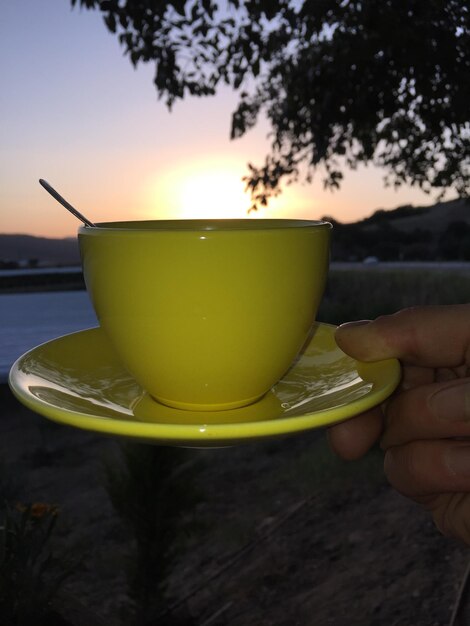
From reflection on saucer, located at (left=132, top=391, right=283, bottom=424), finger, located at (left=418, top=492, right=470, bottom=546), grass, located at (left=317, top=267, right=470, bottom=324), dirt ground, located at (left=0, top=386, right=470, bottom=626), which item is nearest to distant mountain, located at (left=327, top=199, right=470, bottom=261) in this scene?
grass, located at (left=317, top=267, right=470, bottom=324)

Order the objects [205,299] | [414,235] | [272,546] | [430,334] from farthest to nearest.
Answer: [414,235] → [272,546] → [430,334] → [205,299]

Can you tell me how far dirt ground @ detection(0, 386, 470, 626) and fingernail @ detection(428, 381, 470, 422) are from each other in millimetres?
1034

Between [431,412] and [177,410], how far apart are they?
0.42 meters

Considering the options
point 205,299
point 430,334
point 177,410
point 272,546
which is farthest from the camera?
point 272,546

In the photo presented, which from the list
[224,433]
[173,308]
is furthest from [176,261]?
[224,433]

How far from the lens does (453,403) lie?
88cm

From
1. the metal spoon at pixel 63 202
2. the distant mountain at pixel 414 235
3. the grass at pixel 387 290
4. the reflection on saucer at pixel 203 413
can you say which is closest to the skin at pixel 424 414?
the reflection on saucer at pixel 203 413

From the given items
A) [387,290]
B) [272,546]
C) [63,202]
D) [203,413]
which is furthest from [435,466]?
[387,290]

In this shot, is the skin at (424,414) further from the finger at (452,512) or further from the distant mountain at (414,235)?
the distant mountain at (414,235)

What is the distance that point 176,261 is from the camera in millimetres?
614

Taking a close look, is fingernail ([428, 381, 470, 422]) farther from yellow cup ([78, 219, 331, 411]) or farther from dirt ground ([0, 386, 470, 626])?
dirt ground ([0, 386, 470, 626])

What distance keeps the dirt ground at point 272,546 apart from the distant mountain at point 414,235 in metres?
1.69

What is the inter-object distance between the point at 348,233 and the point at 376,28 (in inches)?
75.0

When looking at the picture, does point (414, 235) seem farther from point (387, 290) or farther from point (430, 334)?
point (430, 334)
